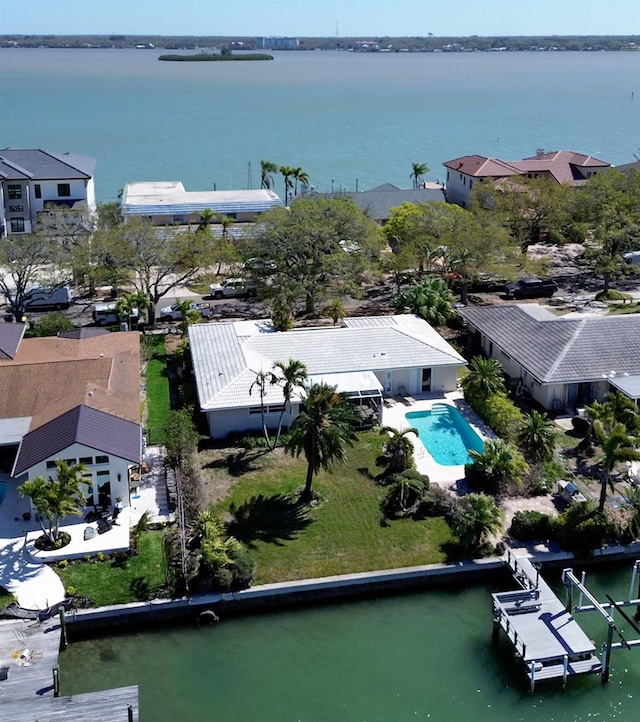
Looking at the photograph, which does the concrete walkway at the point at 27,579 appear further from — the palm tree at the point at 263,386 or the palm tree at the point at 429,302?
the palm tree at the point at 429,302

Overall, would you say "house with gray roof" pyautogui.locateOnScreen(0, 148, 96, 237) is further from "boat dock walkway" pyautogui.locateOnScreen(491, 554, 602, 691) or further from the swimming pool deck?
"boat dock walkway" pyautogui.locateOnScreen(491, 554, 602, 691)

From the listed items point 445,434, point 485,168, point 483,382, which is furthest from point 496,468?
point 485,168

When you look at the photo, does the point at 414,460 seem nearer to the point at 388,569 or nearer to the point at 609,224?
the point at 388,569

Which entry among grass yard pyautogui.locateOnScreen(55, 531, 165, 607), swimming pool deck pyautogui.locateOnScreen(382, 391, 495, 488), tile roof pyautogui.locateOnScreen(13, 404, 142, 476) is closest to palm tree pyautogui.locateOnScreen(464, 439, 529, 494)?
swimming pool deck pyautogui.locateOnScreen(382, 391, 495, 488)

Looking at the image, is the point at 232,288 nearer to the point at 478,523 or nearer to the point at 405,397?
the point at 405,397

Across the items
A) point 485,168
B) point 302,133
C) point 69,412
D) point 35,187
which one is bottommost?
point 69,412
